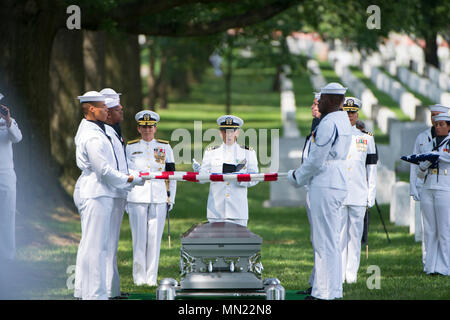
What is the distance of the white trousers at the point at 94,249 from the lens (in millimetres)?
9820

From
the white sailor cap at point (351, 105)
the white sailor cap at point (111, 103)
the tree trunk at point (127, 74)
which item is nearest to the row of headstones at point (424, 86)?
the tree trunk at point (127, 74)

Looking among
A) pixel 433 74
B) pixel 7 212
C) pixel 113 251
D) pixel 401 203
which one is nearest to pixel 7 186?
pixel 7 212

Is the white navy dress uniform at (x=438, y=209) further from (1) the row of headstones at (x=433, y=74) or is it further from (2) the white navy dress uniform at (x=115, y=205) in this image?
(1) the row of headstones at (x=433, y=74)

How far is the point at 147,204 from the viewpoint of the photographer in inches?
469

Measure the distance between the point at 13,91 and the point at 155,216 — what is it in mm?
5021

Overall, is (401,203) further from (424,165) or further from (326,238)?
(326,238)

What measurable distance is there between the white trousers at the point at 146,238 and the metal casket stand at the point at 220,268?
7.41ft

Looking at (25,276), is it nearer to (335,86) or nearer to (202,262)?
(202,262)

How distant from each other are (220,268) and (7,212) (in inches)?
154

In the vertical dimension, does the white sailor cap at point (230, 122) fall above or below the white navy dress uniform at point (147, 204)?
above

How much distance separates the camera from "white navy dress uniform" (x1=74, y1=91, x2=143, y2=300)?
980 cm

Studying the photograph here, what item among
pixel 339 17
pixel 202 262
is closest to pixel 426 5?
pixel 339 17

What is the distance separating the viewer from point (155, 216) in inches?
469

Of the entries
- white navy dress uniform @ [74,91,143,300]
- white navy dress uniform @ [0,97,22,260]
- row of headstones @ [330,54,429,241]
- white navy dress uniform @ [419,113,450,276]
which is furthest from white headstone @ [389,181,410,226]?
white navy dress uniform @ [74,91,143,300]
